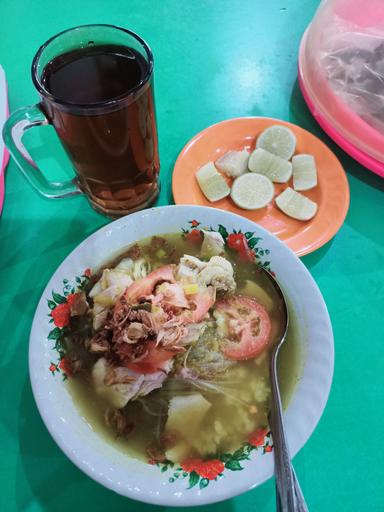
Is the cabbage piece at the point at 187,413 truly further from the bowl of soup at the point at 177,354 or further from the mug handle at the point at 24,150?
the mug handle at the point at 24,150

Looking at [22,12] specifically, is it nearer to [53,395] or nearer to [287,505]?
[53,395]

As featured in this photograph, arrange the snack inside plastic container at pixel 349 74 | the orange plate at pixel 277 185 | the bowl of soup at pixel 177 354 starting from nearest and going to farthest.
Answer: the bowl of soup at pixel 177 354 < the orange plate at pixel 277 185 < the snack inside plastic container at pixel 349 74

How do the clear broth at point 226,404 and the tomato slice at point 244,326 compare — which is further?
the tomato slice at point 244,326

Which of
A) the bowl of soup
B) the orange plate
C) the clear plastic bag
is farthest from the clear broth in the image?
the clear plastic bag

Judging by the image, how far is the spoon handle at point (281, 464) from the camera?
0.65m

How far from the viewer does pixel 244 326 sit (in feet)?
3.19

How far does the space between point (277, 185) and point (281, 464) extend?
83 centimetres

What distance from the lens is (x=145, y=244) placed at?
106 cm

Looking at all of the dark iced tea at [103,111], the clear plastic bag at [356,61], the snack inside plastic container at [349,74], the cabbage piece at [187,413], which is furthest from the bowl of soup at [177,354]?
the clear plastic bag at [356,61]

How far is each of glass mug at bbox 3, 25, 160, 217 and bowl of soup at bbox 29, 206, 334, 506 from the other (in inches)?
7.0

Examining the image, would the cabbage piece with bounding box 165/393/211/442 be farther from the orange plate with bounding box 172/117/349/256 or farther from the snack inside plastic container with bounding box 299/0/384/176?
the snack inside plastic container with bounding box 299/0/384/176

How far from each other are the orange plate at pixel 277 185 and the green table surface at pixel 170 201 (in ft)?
0.25

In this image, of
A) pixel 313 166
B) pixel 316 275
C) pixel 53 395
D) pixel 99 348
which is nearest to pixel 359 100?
pixel 313 166

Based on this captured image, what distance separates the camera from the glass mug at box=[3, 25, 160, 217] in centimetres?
Answer: 92
